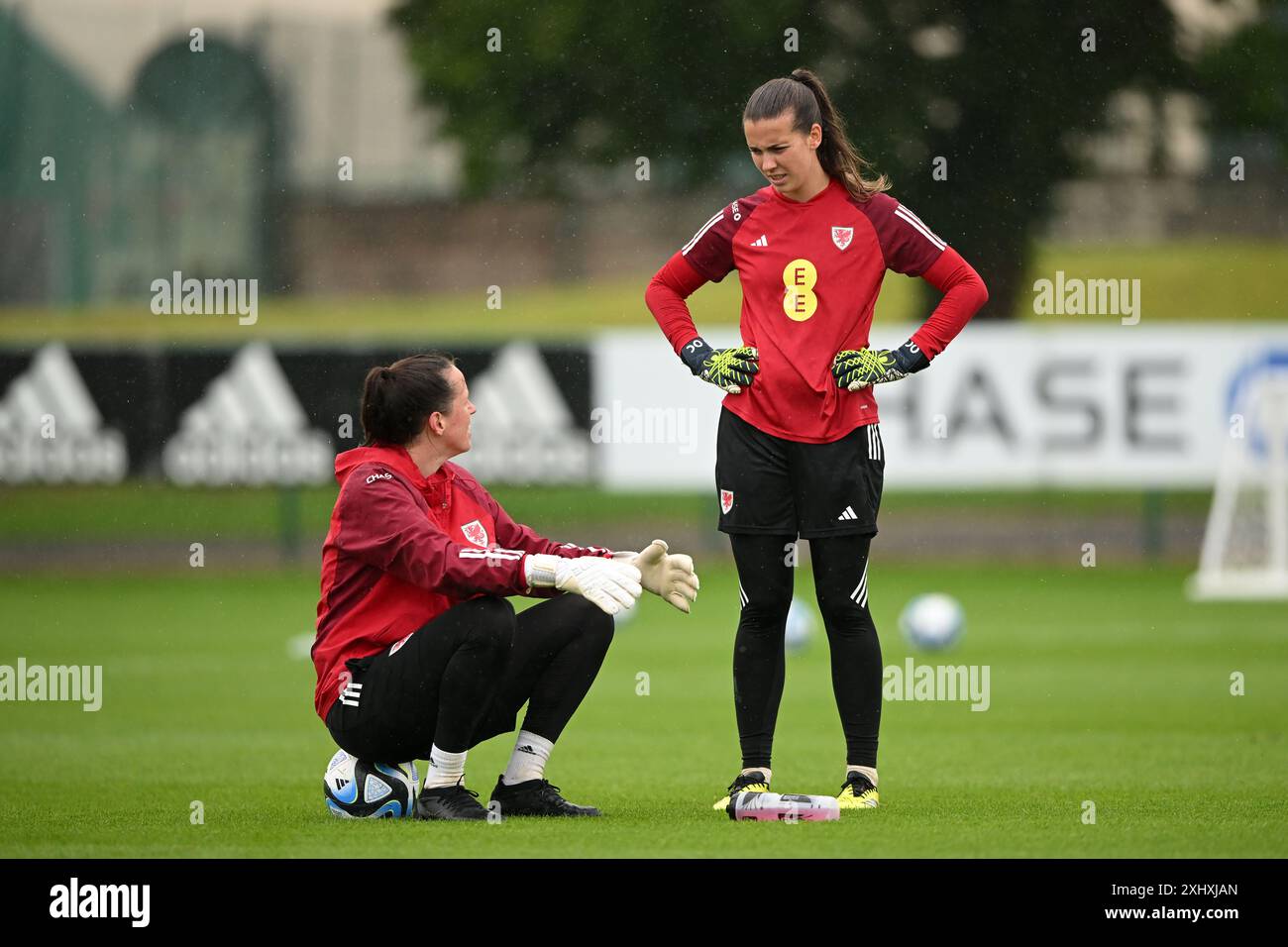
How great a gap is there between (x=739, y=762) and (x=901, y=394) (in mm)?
7696

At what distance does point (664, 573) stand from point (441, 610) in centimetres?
58

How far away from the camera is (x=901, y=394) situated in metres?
13.8

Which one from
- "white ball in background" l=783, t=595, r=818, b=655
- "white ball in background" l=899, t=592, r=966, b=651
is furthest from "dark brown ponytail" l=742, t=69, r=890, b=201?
"white ball in background" l=783, t=595, r=818, b=655

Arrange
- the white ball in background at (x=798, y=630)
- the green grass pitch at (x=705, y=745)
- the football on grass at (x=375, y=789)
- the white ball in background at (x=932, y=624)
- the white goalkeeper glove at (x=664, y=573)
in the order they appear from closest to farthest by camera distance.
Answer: the green grass pitch at (x=705, y=745), the football on grass at (x=375, y=789), the white goalkeeper glove at (x=664, y=573), the white ball in background at (x=932, y=624), the white ball in background at (x=798, y=630)

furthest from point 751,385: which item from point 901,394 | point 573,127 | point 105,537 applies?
point 573,127

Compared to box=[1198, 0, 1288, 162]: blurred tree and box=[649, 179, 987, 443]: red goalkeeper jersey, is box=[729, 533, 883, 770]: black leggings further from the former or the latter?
box=[1198, 0, 1288, 162]: blurred tree

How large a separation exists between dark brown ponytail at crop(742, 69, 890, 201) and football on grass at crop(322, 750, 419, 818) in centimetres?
189

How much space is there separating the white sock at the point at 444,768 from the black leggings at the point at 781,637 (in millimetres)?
757

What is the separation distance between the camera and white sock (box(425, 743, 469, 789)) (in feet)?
15.9

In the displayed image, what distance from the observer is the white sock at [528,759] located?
5.01 metres

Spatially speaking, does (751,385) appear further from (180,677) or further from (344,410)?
(344,410)

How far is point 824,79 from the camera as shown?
51.2ft

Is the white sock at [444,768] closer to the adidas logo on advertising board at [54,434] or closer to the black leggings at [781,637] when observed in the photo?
the black leggings at [781,637]

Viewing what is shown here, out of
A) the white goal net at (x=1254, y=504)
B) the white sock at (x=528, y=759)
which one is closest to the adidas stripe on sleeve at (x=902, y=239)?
the white sock at (x=528, y=759)
